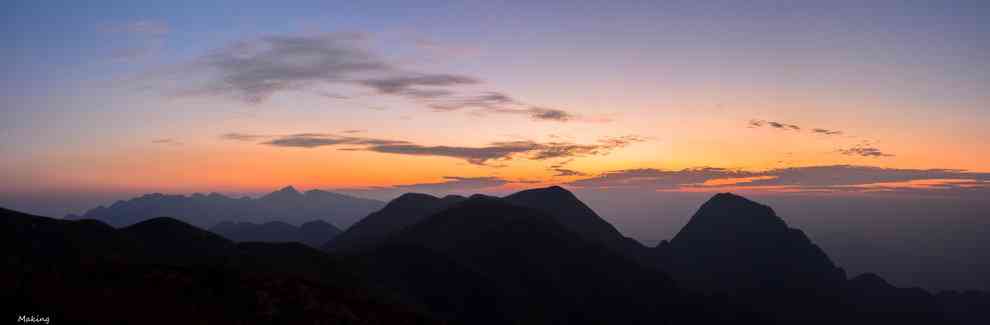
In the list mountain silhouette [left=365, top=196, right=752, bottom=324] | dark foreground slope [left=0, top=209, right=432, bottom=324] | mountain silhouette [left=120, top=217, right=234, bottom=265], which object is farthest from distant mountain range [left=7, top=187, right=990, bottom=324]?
mountain silhouette [left=365, top=196, right=752, bottom=324]

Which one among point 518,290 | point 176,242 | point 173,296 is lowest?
point 518,290

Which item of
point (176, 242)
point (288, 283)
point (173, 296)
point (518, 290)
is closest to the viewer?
point (173, 296)

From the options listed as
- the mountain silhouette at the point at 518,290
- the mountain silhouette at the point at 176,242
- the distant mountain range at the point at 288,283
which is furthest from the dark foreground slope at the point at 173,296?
the mountain silhouette at the point at 518,290

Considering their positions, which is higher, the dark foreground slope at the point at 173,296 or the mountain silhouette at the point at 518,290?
the dark foreground slope at the point at 173,296

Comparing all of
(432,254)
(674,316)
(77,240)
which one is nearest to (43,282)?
(77,240)

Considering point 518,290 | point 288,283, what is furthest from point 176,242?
point 288,283

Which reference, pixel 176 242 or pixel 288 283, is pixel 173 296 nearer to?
pixel 288 283

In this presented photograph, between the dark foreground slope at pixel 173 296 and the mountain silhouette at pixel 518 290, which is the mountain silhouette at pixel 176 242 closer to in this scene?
the mountain silhouette at pixel 518 290

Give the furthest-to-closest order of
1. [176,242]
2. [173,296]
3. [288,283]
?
[176,242] → [288,283] → [173,296]

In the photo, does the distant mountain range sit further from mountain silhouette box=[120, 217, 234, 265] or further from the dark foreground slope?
mountain silhouette box=[120, 217, 234, 265]

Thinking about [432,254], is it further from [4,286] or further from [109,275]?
[4,286]

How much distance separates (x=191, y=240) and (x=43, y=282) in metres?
113

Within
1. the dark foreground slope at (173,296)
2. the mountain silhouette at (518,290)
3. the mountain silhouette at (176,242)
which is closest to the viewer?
the dark foreground slope at (173,296)

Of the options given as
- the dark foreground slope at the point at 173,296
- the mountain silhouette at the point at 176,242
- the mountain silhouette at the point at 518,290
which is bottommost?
the mountain silhouette at the point at 518,290
